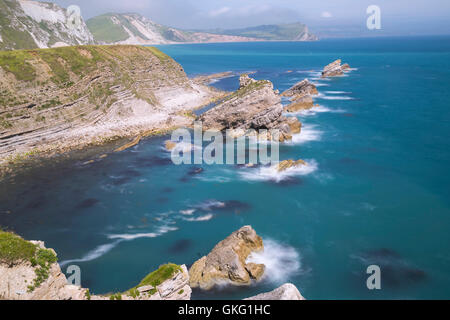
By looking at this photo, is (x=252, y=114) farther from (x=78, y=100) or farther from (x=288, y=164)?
(x=78, y=100)

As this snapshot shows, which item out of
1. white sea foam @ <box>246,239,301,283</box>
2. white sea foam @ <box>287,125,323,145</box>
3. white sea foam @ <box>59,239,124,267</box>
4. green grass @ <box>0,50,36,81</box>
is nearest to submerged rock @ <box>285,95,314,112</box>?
white sea foam @ <box>287,125,323,145</box>

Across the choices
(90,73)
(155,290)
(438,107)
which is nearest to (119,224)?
(155,290)

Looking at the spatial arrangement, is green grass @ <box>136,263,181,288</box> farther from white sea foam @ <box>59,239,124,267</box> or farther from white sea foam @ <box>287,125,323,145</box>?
white sea foam @ <box>287,125,323,145</box>

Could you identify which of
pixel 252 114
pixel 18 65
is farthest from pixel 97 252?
pixel 18 65

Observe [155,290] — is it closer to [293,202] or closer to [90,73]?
[293,202]

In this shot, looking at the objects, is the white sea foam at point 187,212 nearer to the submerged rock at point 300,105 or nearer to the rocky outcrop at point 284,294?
the rocky outcrop at point 284,294
